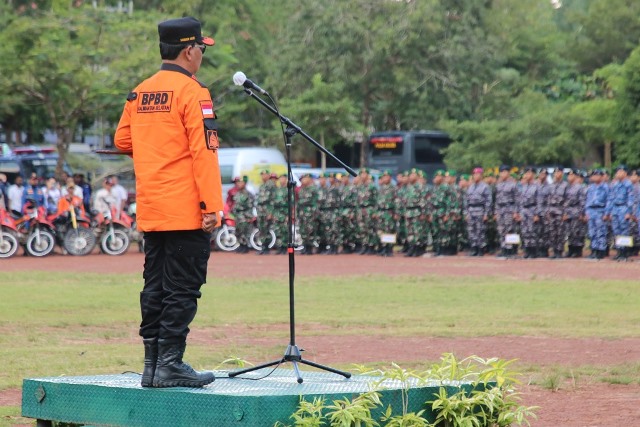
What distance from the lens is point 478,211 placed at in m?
27.3

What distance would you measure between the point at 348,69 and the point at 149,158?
36.9 meters

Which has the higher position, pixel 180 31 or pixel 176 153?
pixel 180 31

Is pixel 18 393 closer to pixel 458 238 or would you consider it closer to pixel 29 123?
pixel 458 238

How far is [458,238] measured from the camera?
92.8ft

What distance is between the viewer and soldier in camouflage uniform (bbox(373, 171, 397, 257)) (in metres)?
28.5

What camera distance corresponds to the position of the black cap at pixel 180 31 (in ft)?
22.4

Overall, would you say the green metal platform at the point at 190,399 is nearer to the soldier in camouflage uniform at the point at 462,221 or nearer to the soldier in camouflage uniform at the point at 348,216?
the soldier in camouflage uniform at the point at 462,221

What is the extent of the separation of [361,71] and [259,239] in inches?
595

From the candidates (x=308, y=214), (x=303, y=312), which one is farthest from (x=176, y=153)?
(x=308, y=214)

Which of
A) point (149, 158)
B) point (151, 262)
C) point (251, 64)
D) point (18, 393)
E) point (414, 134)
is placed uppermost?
point (251, 64)

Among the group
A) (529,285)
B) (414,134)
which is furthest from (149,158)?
(414,134)

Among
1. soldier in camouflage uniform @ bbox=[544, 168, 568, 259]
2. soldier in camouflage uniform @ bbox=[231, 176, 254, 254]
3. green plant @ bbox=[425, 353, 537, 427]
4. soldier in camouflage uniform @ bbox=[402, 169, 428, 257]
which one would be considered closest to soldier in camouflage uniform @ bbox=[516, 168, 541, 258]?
soldier in camouflage uniform @ bbox=[544, 168, 568, 259]

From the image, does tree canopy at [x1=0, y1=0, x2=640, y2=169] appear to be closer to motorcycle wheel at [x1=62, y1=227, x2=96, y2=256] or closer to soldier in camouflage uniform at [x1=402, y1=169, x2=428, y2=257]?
motorcycle wheel at [x1=62, y1=227, x2=96, y2=256]

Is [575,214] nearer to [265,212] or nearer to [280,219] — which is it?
[280,219]
